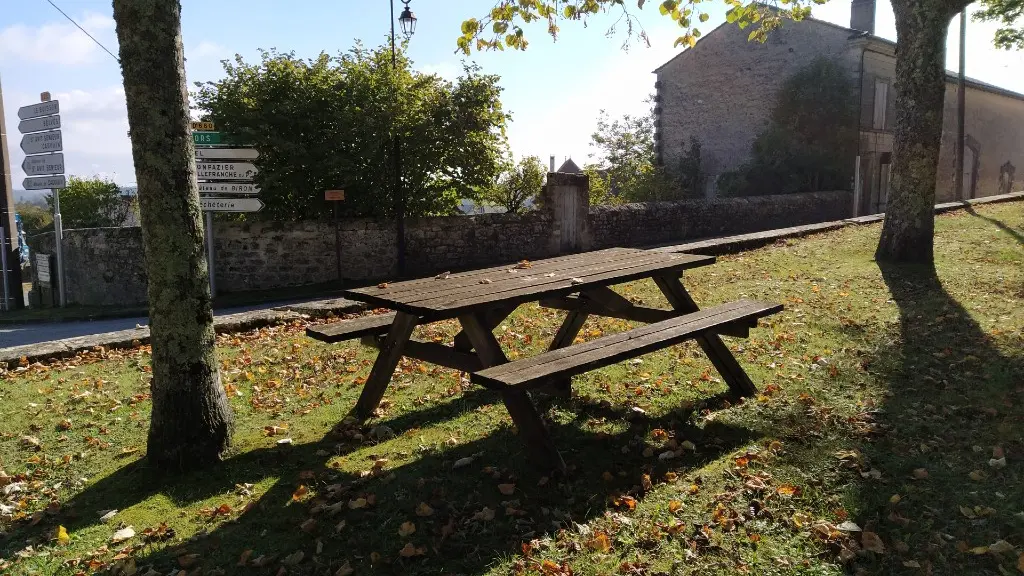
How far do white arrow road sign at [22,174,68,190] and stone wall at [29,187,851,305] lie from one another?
3.58ft

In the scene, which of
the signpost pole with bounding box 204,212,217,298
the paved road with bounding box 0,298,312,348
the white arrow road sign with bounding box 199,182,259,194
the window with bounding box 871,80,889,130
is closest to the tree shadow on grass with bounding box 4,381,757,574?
the paved road with bounding box 0,298,312,348

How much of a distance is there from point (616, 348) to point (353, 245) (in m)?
10.6

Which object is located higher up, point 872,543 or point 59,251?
point 59,251

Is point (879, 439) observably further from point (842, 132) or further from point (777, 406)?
point (842, 132)

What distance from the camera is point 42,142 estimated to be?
45.8 ft

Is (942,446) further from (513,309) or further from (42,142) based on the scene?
(42,142)

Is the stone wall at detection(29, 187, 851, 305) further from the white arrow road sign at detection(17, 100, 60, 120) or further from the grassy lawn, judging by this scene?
the grassy lawn

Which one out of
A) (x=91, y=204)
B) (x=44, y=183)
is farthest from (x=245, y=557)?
(x=91, y=204)

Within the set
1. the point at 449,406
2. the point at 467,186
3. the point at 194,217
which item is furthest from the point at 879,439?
the point at 467,186

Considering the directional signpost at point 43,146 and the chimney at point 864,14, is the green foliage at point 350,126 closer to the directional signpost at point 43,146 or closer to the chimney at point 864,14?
the directional signpost at point 43,146

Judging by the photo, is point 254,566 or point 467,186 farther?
point 467,186

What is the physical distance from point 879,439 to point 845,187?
858 inches

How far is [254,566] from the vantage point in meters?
2.81

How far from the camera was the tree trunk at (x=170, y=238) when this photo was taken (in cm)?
341
